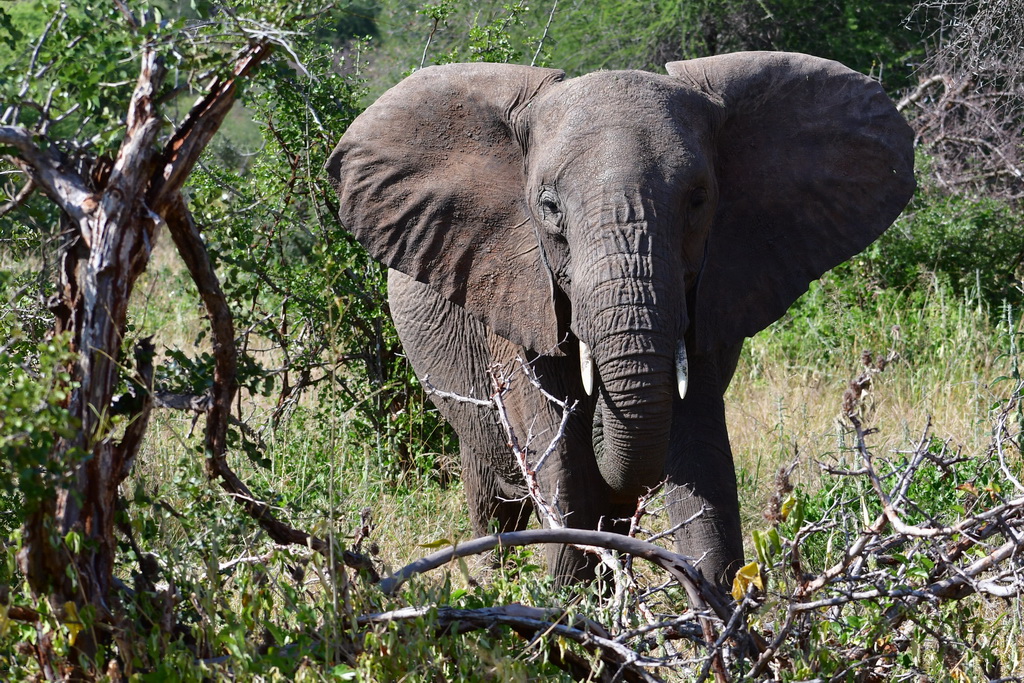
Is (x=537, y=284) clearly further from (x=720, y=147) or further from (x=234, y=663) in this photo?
(x=234, y=663)

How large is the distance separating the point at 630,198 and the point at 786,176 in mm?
958

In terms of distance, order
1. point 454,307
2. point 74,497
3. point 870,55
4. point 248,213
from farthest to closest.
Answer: point 870,55 < point 248,213 < point 454,307 < point 74,497

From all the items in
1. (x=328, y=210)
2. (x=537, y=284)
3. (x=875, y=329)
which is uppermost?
(x=537, y=284)

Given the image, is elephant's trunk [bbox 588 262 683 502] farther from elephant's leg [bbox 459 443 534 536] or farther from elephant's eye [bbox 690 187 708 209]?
elephant's leg [bbox 459 443 534 536]

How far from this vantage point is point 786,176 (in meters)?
4.34

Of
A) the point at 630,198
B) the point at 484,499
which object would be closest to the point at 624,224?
the point at 630,198

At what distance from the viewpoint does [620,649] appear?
103 inches

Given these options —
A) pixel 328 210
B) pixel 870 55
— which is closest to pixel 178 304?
pixel 328 210

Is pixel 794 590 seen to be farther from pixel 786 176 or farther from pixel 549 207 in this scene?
pixel 786 176

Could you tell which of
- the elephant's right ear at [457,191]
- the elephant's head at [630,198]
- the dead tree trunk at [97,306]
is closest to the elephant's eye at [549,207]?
the elephant's head at [630,198]

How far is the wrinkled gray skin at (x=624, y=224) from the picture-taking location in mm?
3635

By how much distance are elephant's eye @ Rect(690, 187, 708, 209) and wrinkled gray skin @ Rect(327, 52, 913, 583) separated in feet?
0.04

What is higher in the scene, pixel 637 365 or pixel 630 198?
pixel 630 198

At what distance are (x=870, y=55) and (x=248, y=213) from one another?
6.04 metres
